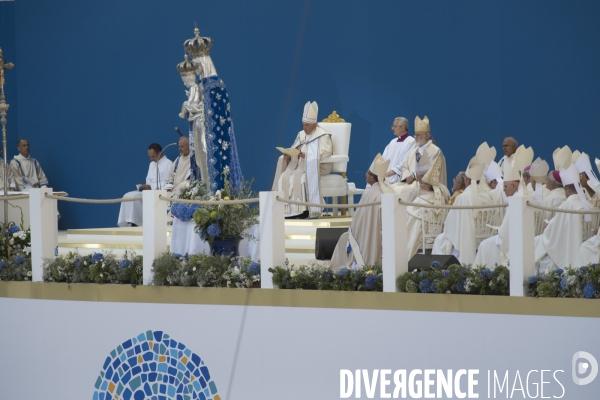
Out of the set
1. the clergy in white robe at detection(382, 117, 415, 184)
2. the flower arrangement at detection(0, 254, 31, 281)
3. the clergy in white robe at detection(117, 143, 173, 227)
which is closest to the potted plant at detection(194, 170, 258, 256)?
the flower arrangement at detection(0, 254, 31, 281)

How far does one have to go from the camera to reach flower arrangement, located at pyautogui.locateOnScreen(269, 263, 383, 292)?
7077 mm

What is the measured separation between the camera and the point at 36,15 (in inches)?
630

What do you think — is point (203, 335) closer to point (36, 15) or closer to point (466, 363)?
point (466, 363)

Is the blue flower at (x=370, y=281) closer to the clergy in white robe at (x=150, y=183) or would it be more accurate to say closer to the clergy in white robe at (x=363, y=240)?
the clergy in white robe at (x=363, y=240)

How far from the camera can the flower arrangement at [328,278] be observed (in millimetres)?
7077

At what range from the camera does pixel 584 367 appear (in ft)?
20.9

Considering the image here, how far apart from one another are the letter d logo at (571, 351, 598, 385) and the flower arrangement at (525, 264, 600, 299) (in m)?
0.37

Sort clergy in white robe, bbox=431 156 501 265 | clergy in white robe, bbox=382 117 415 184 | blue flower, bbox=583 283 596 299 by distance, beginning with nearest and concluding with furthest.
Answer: blue flower, bbox=583 283 596 299, clergy in white robe, bbox=431 156 501 265, clergy in white robe, bbox=382 117 415 184

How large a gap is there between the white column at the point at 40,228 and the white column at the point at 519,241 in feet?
12.6

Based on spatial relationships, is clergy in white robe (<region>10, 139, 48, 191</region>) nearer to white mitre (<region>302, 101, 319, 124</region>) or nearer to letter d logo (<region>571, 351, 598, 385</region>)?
white mitre (<region>302, 101, 319, 124</region>)

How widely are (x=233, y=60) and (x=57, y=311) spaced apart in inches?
280

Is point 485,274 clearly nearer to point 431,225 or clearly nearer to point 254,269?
point 254,269

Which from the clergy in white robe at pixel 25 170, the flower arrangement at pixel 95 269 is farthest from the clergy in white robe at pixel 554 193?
the clergy in white robe at pixel 25 170

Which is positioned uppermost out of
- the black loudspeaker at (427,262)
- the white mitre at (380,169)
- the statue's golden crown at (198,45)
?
the statue's golden crown at (198,45)
